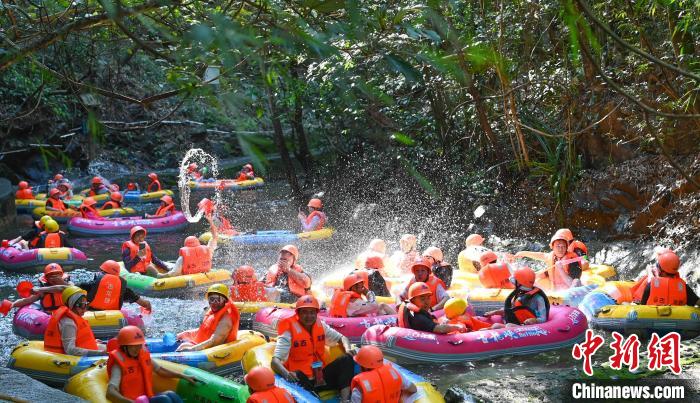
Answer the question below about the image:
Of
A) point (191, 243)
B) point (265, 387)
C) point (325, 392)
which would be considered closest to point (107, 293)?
point (191, 243)

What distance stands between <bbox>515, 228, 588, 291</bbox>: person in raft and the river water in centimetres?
177

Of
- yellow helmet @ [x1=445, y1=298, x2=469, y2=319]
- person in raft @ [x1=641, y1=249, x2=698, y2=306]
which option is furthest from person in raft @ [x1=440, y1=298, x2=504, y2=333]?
person in raft @ [x1=641, y1=249, x2=698, y2=306]

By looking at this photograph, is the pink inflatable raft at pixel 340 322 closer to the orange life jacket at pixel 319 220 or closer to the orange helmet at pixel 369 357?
the orange helmet at pixel 369 357

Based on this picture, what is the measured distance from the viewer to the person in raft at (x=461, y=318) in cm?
953

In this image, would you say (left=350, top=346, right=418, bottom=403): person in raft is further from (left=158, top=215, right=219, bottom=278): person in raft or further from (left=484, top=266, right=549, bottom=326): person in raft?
(left=158, top=215, right=219, bottom=278): person in raft

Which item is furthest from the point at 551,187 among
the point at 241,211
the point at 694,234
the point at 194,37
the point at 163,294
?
the point at 194,37

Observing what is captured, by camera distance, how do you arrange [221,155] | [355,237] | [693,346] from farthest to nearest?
[221,155] < [355,237] < [693,346]

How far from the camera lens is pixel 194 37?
2.36 metres

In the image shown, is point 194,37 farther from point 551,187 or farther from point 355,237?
point 355,237

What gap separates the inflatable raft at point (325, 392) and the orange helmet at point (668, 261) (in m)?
4.22

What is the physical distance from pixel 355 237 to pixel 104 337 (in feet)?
29.2

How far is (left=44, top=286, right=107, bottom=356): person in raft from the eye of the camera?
844cm

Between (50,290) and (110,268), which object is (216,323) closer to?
(50,290)

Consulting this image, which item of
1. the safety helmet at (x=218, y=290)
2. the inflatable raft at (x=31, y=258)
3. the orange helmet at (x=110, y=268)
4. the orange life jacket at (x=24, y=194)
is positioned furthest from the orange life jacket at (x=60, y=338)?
the orange life jacket at (x=24, y=194)
